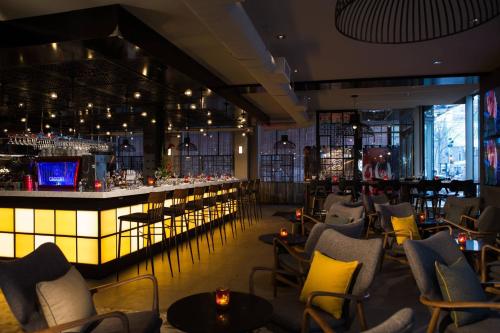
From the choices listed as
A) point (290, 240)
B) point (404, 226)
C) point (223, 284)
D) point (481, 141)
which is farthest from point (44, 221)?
point (481, 141)

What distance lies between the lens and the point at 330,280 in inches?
108

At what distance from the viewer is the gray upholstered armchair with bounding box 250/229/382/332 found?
2.51 metres

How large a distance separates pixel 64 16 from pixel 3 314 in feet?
11.2

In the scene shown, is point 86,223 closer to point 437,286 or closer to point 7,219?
point 7,219

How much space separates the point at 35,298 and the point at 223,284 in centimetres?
268

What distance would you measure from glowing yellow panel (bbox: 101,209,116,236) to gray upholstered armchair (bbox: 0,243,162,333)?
2.42 meters

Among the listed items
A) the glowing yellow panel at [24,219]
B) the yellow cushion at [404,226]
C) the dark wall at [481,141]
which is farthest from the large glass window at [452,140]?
the glowing yellow panel at [24,219]

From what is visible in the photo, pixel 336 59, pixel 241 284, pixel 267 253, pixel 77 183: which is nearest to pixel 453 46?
pixel 336 59

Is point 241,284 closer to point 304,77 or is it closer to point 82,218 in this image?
point 82,218

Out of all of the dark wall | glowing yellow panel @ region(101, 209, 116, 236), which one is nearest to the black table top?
glowing yellow panel @ region(101, 209, 116, 236)

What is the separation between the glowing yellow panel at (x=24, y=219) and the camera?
539 cm

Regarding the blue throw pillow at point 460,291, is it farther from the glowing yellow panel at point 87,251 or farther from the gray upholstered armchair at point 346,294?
the glowing yellow panel at point 87,251

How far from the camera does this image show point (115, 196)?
205 inches

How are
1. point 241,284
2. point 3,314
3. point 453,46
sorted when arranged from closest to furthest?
1. point 3,314
2. point 241,284
3. point 453,46
